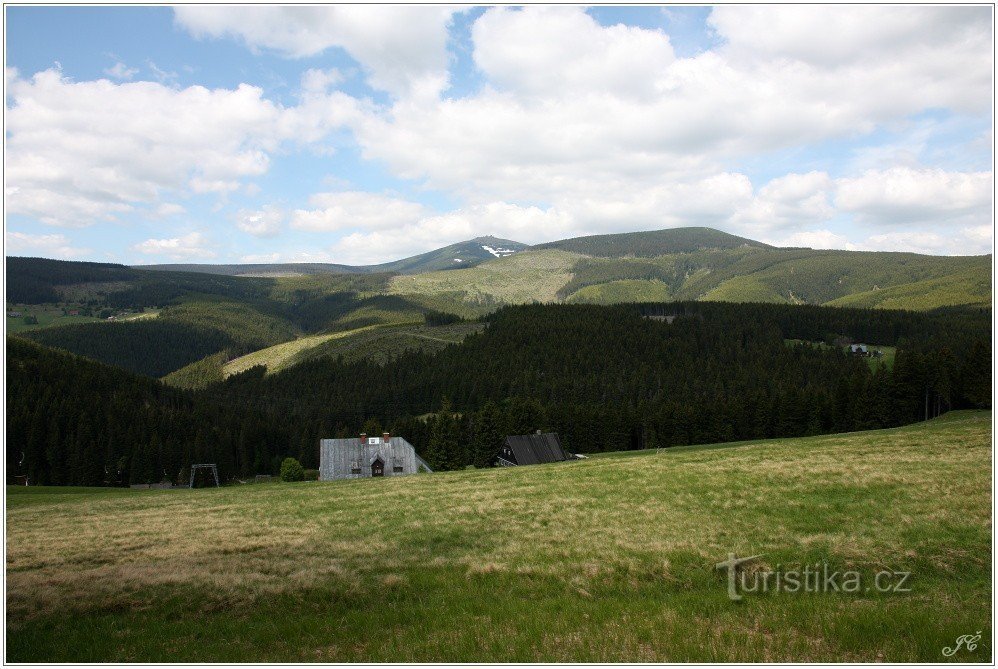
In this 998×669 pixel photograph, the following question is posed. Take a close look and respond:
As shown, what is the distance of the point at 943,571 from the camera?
1491cm

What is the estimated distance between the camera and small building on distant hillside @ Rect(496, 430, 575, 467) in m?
79.8

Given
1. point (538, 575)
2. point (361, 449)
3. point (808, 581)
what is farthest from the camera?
point (361, 449)

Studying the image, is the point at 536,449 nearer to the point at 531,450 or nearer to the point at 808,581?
the point at 531,450

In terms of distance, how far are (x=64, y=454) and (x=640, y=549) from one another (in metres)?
112

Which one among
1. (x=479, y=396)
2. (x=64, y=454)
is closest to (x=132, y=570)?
(x=64, y=454)

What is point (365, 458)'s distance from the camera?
7956cm

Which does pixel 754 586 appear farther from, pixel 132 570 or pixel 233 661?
pixel 132 570

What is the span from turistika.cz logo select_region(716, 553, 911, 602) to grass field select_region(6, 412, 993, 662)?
1.41 feet

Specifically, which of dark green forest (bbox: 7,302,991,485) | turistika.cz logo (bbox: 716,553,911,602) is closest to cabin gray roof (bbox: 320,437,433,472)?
dark green forest (bbox: 7,302,991,485)

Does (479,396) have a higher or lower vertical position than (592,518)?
lower

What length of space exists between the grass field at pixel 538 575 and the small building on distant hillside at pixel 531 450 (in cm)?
4992

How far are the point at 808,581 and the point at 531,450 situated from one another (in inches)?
2678

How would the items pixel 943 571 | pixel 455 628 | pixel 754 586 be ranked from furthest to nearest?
pixel 943 571, pixel 754 586, pixel 455 628

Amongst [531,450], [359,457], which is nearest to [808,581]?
[531,450]
